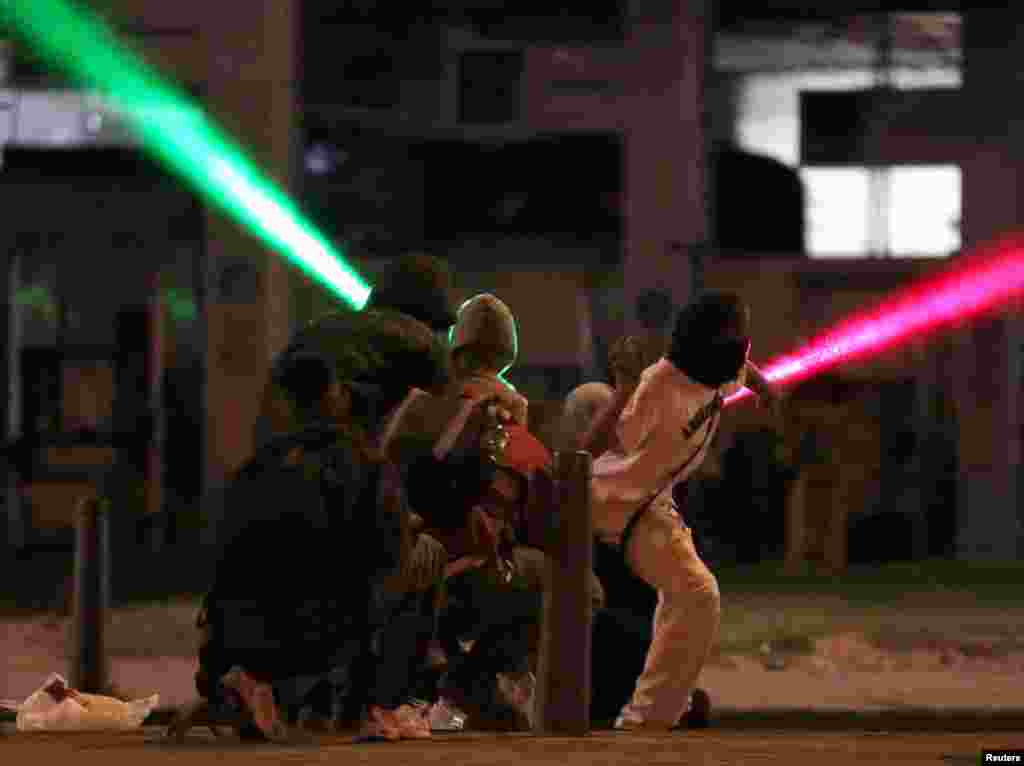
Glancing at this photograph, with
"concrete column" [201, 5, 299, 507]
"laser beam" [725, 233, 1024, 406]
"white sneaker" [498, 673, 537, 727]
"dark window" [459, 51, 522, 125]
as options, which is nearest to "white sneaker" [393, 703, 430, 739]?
"white sneaker" [498, 673, 537, 727]

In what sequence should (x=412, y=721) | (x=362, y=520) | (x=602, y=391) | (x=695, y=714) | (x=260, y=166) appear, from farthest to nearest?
(x=260, y=166), (x=602, y=391), (x=695, y=714), (x=412, y=721), (x=362, y=520)

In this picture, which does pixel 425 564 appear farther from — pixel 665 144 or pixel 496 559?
pixel 665 144

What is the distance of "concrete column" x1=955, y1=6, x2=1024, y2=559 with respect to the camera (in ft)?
64.0

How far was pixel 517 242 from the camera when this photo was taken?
20.0 m

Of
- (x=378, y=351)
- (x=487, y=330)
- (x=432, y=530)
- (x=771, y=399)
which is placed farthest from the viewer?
(x=771, y=399)

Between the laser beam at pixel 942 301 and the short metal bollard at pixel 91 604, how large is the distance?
9.30m

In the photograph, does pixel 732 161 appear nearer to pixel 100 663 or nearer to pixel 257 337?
pixel 257 337

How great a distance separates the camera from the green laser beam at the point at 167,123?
19656mm

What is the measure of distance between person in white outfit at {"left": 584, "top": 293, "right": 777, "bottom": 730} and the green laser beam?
10894 mm

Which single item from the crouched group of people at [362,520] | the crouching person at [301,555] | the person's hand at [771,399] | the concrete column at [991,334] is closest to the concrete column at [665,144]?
the concrete column at [991,334]

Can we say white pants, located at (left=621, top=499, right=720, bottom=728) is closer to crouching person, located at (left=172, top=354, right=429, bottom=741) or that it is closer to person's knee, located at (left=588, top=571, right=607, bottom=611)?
person's knee, located at (left=588, top=571, right=607, bottom=611)

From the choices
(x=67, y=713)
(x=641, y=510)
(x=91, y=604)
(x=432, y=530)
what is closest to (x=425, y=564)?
(x=432, y=530)

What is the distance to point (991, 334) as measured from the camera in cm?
1977

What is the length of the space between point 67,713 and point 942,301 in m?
12.1
